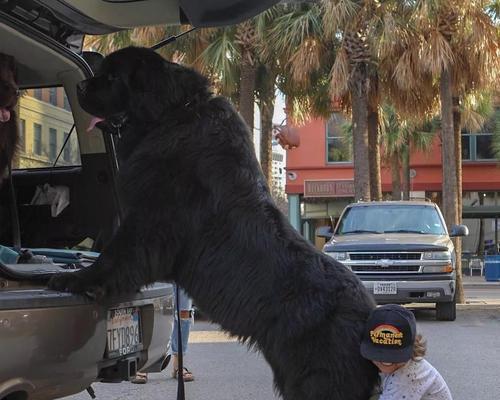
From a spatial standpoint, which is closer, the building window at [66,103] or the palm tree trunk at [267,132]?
the building window at [66,103]

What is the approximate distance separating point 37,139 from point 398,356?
2.87 metres

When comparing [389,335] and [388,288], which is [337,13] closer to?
[388,288]

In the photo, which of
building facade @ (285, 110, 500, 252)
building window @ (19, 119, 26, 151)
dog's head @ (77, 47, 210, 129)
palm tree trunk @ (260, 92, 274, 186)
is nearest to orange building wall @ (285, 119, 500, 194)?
building facade @ (285, 110, 500, 252)

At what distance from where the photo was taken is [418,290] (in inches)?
439

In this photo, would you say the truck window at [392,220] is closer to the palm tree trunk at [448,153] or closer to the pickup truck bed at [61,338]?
the palm tree trunk at [448,153]

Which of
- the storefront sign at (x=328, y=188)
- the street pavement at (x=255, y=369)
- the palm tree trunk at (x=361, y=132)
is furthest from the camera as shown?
the storefront sign at (x=328, y=188)

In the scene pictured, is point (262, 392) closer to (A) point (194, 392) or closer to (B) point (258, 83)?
(A) point (194, 392)

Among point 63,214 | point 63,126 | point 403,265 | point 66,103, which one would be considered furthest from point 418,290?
point 66,103

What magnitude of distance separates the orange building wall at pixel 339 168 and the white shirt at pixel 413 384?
27308 mm

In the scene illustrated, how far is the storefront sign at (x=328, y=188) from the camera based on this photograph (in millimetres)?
31281

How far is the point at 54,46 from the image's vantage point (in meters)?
3.95

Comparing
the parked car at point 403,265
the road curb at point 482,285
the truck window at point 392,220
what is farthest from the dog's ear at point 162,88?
the road curb at point 482,285

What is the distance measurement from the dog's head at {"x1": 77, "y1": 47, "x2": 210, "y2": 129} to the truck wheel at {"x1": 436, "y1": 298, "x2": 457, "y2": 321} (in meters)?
9.16

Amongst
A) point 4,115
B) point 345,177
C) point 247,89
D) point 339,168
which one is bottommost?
point 4,115
